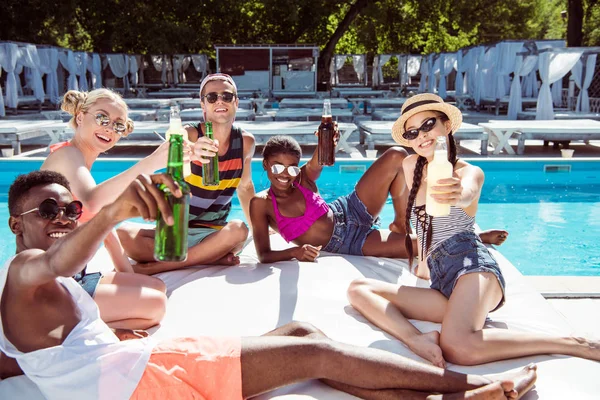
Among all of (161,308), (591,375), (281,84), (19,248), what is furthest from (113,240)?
(281,84)

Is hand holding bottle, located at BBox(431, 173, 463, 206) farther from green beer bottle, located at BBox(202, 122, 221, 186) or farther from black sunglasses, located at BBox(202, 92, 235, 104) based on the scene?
black sunglasses, located at BBox(202, 92, 235, 104)

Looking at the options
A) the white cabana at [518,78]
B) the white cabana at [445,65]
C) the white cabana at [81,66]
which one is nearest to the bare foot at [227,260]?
the white cabana at [518,78]

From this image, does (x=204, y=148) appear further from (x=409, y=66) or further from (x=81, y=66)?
(x=409, y=66)

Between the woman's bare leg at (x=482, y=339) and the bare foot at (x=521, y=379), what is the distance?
0.22m

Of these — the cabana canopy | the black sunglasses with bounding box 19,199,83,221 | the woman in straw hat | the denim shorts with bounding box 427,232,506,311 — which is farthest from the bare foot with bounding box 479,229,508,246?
the cabana canopy

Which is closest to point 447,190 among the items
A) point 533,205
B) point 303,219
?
point 303,219

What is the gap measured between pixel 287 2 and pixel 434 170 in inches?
952

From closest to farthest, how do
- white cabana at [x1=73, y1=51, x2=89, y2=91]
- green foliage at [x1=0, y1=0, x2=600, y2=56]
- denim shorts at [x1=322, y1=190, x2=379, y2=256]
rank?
denim shorts at [x1=322, y1=190, x2=379, y2=256]
white cabana at [x1=73, y1=51, x2=89, y2=91]
green foliage at [x1=0, y1=0, x2=600, y2=56]

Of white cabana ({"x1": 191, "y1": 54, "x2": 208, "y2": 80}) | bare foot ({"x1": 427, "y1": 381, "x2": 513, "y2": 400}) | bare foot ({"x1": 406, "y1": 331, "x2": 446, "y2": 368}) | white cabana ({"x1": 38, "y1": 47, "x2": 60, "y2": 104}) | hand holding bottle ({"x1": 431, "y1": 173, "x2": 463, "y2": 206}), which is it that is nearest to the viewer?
bare foot ({"x1": 427, "y1": 381, "x2": 513, "y2": 400})

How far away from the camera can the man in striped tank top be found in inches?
168

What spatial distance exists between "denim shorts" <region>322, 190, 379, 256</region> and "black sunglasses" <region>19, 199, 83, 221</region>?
269 cm

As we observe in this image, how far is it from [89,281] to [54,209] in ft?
3.52

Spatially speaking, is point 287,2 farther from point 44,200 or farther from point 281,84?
point 44,200

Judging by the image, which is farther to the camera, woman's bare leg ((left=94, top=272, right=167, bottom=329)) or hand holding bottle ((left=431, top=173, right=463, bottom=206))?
woman's bare leg ((left=94, top=272, right=167, bottom=329))
